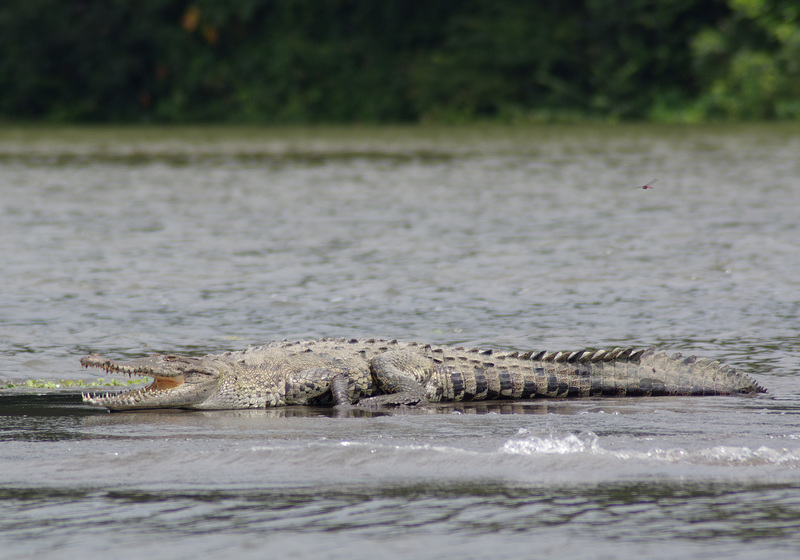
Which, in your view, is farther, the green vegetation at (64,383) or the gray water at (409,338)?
the green vegetation at (64,383)

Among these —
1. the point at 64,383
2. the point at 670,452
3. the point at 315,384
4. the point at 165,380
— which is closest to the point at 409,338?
the point at 315,384

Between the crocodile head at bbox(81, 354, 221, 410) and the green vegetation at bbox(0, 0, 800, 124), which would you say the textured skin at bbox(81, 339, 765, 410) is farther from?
the green vegetation at bbox(0, 0, 800, 124)

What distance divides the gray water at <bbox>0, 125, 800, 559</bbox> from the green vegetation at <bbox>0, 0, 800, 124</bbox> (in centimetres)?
1965

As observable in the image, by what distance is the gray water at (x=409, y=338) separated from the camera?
3.76m

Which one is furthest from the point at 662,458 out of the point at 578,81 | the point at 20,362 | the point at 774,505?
the point at 578,81

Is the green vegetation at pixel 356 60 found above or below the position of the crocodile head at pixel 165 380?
above

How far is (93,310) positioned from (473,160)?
1358cm

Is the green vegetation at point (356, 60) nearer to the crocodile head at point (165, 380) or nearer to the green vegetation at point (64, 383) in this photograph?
the green vegetation at point (64, 383)

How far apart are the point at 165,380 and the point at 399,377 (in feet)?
3.62

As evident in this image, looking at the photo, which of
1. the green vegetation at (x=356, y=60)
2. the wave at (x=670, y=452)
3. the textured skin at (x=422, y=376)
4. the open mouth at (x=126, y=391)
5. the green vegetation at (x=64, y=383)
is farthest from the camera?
the green vegetation at (x=356, y=60)

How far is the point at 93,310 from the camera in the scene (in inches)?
328

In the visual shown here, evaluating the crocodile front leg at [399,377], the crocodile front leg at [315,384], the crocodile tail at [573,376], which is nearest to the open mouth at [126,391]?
the crocodile front leg at [315,384]

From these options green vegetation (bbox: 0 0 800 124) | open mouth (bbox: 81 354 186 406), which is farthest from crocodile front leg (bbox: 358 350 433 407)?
green vegetation (bbox: 0 0 800 124)

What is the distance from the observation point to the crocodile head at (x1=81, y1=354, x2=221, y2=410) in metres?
5.79
